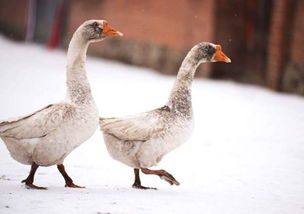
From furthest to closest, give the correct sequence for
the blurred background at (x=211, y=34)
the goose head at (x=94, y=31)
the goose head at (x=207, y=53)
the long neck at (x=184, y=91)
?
the blurred background at (x=211, y=34)
the goose head at (x=207, y=53)
the long neck at (x=184, y=91)
the goose head at (x=94, y=31)

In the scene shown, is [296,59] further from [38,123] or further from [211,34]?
[38,123]

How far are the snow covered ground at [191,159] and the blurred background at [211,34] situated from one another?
78 cm

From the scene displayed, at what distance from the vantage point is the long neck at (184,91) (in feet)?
18.6

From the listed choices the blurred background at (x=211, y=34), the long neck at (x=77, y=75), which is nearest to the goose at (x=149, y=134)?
the long neck at (x=77, y=75)

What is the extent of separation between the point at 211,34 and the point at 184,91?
8954 millimetres

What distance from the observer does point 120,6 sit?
1773cm

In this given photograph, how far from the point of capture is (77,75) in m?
5.48

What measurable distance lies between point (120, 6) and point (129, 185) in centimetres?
1246

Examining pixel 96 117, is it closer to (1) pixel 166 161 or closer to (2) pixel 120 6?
(1) pixel 166 161

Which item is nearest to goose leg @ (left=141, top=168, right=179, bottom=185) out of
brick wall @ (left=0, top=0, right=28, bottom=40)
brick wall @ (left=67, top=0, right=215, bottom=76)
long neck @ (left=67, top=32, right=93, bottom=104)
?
long neck @ (left=67, top=32, right=93, bottom=104)

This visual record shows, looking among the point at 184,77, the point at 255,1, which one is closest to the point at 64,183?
the point at 184,77

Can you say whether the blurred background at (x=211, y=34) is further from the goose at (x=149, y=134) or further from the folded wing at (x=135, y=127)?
the folded wing at (x=135, y=127)

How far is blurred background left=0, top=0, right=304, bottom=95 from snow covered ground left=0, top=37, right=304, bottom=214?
775 millimetres

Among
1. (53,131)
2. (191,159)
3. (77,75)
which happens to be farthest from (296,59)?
(53,131)
